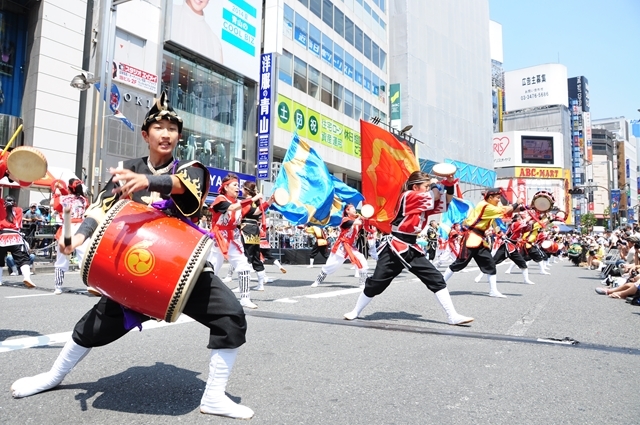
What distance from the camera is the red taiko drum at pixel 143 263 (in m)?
2.56

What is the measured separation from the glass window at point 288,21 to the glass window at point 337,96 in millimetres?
5408

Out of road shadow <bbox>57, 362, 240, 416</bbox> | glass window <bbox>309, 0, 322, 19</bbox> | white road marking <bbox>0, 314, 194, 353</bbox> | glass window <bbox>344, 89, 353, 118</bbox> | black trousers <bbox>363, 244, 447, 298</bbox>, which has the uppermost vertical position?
glass window <bbox>309, 0, 322, 19</bbox>

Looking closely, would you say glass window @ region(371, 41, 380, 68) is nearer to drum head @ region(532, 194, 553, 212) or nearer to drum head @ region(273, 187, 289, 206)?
drum head @ region(532, 194, 553, 212)

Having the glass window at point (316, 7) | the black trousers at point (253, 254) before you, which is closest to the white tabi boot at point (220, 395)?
the black trousers at point (253, 254)

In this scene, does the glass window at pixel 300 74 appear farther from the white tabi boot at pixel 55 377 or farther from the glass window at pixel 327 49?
the white tabi boot at pixel 55 377

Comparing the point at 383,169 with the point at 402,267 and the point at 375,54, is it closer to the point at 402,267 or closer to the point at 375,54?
the point at 402,267

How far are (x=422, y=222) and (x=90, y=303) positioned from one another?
4437 millimetres

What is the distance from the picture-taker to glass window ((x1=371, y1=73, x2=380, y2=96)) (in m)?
38.5

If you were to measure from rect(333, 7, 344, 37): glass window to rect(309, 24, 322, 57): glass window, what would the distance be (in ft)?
7.95

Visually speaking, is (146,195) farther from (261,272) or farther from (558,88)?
(558,88)

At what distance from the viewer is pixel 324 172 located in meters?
10.6

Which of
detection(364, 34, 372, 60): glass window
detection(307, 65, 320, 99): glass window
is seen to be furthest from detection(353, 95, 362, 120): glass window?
detection(307, 65, 320, 99): glass window

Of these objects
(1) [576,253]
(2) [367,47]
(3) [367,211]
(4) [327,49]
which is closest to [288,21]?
(4) [327,49]

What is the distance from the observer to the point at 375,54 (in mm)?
Result: 39281
